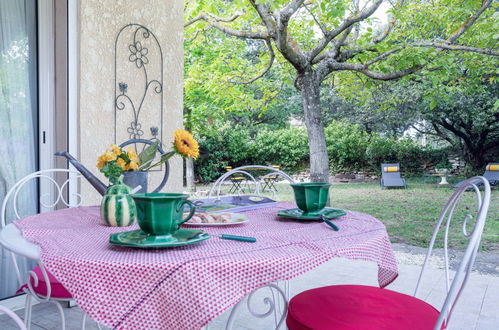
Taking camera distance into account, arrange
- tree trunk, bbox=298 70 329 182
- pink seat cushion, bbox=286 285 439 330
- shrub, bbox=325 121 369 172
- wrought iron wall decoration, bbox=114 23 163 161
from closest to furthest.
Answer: pink seat cushion, bbox=286 285 439 330 → wrought iron wall decoration, bbox=114 23 163 161 → tree trunk, bbox=298 70 329 182 → shrub, bbox=325 121 369 172

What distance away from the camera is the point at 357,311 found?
120cm

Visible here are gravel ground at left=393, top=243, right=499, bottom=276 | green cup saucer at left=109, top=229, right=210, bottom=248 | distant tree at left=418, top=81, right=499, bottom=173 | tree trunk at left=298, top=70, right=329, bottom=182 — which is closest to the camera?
green cup saucer at left=109, top=229, right=210, bottom=248

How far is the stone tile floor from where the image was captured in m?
2.29

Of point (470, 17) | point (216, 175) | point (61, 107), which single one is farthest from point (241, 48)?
point (61, 107)

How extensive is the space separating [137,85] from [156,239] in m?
2.33

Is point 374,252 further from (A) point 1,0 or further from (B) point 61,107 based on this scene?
(A) point 1,0

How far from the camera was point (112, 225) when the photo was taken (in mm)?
1209

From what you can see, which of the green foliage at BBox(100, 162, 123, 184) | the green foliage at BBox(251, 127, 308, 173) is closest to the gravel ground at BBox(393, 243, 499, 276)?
the green foliage at BBox(100, 162, 123, 184)

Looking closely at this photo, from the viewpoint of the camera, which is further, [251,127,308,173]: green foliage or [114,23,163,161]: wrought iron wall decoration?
[251,127,308,173]: green foliage

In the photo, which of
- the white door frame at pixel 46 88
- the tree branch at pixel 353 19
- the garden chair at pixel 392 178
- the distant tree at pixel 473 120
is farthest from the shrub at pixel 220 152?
the white door frame at pixel 46 88

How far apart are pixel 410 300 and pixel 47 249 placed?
41.1 inches

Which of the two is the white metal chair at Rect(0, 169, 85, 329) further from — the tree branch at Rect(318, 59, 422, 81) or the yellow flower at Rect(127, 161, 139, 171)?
the tree branch at Rect(318, 59, 422, 81)

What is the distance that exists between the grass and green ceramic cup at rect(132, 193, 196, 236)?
15.1 feet

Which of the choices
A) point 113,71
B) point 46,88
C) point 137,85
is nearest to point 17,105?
point 46,88
